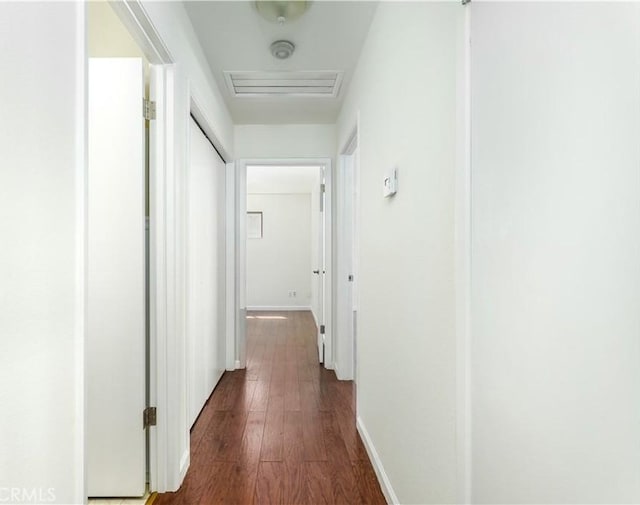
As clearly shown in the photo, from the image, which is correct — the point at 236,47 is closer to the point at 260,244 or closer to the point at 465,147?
the point at 465,147

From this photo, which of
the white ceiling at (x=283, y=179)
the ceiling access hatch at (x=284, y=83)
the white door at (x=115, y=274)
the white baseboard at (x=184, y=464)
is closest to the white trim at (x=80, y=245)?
the white door at (x=115, y=274)

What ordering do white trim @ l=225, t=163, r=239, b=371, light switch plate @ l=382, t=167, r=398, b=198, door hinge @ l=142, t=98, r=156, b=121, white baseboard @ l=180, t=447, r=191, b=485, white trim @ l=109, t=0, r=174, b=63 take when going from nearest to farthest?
1. white trim @ l=109, t=0, r=174, b=63
2. light switch plate @ l=382, t=167, r=398, b=198
3. door hinge @ l=142, t=98, r=156, b=121
4. white baseboard @ l=180, t=447, r=191, b=485
5. white trim @ l=225, t=163, r=239, b=371

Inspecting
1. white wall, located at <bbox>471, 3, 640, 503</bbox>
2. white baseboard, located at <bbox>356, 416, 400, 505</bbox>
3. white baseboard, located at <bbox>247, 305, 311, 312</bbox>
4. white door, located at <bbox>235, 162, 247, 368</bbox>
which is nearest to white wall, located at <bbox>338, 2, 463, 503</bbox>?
white baseboard, located at <bbox>356, 416, 400, 505</bbox>

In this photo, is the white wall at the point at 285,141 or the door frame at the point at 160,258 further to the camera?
the white wall at the point at 285,141

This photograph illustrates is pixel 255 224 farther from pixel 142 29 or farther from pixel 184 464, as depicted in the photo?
pixel 142 29

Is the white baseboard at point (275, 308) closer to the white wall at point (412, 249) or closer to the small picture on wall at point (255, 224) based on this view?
the small picture on wall at point (255, 224)

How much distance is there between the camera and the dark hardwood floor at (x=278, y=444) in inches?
63.8

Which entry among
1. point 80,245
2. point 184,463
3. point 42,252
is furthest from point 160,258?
point 184,463

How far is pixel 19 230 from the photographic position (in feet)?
2.36

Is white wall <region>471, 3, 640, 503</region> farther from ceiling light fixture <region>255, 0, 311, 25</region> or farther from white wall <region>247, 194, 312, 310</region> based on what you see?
white wall <region>247, 194, 312, 310</region>

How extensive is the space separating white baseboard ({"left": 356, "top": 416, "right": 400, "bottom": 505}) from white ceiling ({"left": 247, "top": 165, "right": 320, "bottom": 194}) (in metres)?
3.62

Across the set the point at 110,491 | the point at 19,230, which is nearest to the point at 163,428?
the point at 110,491

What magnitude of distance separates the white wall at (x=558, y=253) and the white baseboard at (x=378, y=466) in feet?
2.73

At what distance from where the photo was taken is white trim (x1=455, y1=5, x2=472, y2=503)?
87 cm
